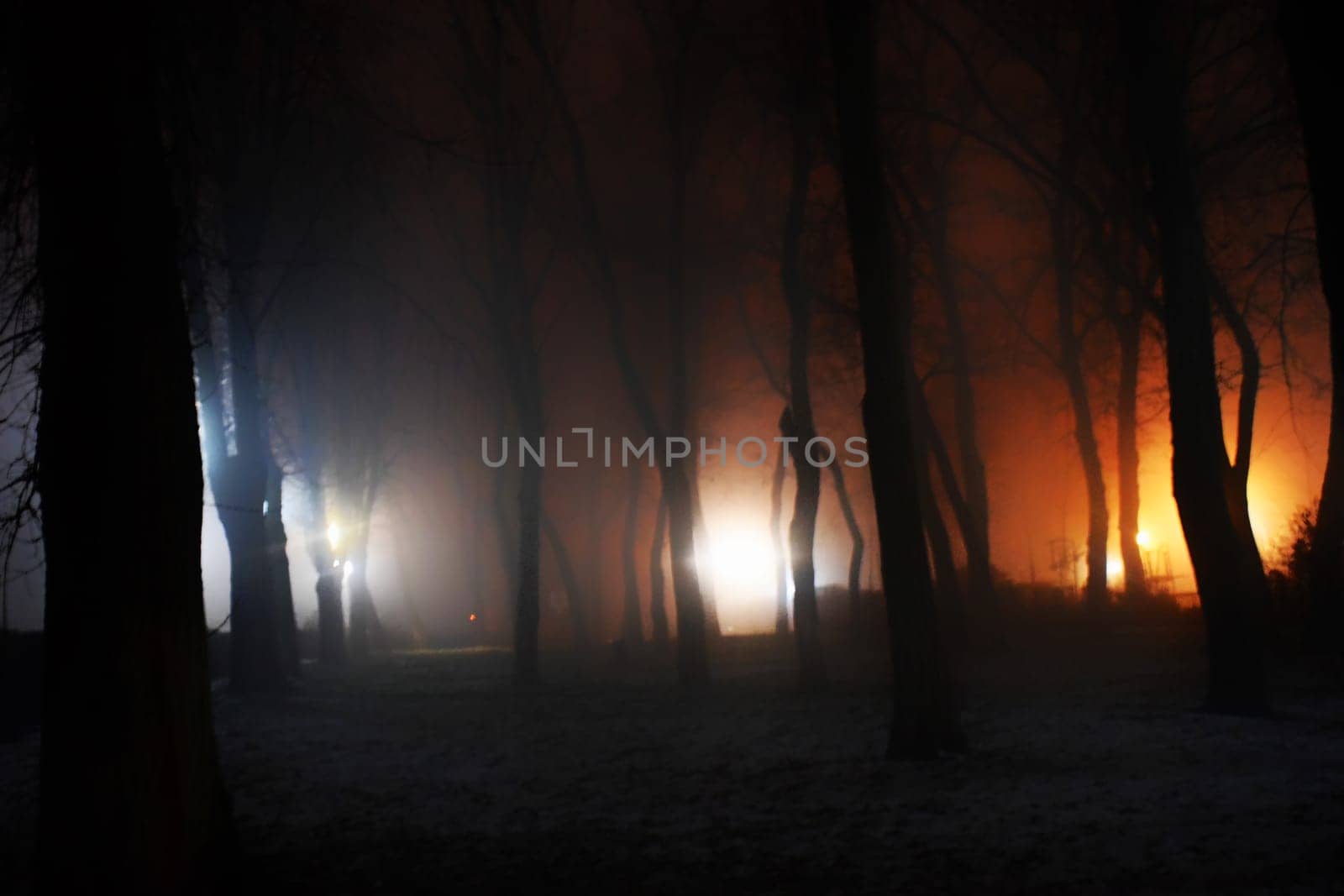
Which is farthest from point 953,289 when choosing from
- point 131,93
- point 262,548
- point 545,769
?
point 131,93

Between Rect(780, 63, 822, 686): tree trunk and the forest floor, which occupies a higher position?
Rect(780, 63, 822, 686): tree trunk

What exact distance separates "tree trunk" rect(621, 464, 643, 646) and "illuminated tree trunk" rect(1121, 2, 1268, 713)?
2270 cm

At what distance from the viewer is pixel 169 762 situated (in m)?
6.05

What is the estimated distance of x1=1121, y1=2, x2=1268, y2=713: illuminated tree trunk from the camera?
467 inches

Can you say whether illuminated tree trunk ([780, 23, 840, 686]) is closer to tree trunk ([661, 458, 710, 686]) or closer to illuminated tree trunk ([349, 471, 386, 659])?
tree trunk ([661, 458, 710, 686])

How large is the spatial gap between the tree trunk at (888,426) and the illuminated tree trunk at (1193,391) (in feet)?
10.2

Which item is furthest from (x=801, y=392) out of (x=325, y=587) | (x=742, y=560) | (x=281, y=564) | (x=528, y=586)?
(x=742, y=560)

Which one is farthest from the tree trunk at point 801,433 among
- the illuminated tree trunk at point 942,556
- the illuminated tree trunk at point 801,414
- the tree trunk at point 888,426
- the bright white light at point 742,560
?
the bright white light at point 742,560

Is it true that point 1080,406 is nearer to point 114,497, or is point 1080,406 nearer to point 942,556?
point 942,556

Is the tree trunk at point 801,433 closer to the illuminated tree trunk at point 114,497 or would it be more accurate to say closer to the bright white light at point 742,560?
the illuminated tree trunk at point 114,497

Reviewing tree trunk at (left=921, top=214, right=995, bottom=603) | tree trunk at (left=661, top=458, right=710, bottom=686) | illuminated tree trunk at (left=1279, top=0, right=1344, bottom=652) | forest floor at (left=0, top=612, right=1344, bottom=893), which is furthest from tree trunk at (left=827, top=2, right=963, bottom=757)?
tree trunk at (left=921, top=214, right=995, bottom=603)

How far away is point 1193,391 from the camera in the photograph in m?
12.1

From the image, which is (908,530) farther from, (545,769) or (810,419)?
(810,419)

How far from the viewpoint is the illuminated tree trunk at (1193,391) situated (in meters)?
11.9
